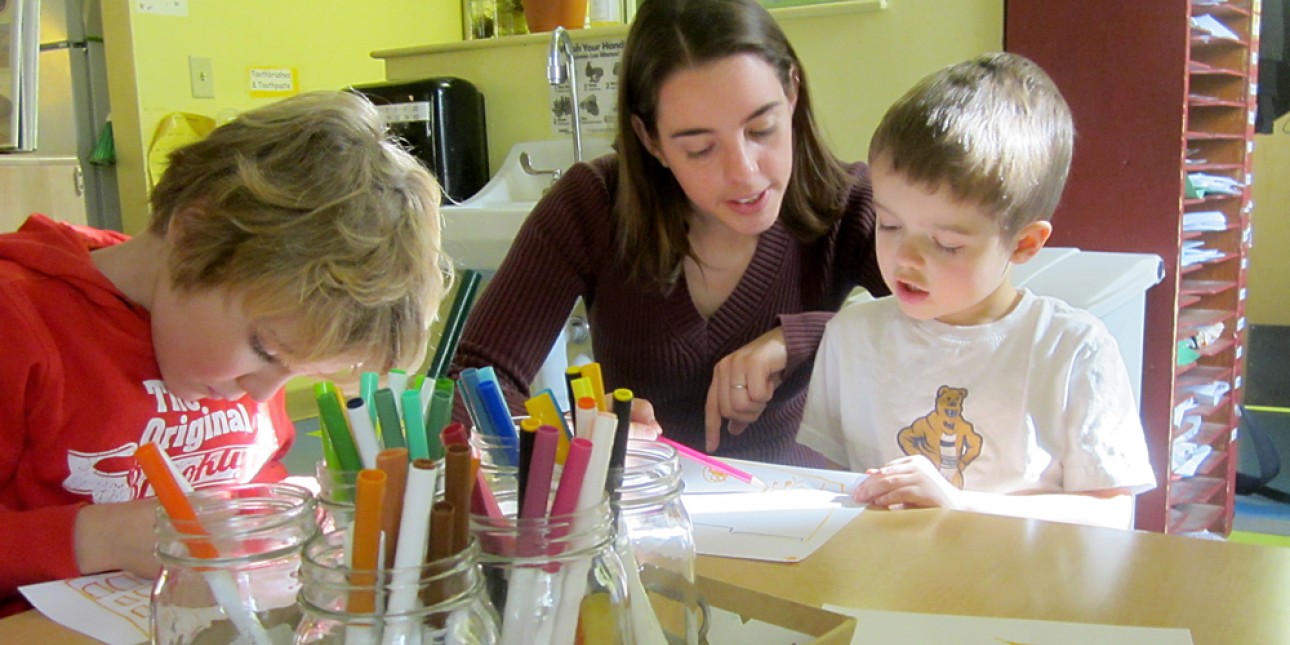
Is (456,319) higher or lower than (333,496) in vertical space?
lower

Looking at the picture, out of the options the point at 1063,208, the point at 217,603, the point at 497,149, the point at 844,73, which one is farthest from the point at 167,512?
the point at 497,149

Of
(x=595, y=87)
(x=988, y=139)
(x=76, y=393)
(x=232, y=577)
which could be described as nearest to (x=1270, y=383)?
(x=595, y=87)

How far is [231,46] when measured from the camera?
3.45 meters

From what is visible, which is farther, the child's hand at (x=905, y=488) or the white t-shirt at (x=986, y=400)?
the white t-shirt at (x=986, y=400)

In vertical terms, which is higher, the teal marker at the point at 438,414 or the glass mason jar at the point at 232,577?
the teal marker at the point at 438,414

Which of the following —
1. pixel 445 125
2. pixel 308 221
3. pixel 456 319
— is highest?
pixel 445 125

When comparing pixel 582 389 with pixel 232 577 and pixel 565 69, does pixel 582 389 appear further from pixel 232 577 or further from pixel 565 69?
pixel 565 69

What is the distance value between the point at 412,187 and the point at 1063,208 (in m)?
1.22

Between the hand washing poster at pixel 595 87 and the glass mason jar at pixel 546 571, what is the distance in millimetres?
2047

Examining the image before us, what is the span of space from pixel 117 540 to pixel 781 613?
1.52ft

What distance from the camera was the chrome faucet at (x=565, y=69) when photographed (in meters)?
2.25

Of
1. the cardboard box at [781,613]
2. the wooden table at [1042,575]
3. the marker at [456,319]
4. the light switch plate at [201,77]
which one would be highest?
the light switch plate at [201,77]

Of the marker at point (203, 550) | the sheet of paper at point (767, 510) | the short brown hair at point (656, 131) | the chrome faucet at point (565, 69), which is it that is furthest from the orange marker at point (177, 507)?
the chrome faucet at point (565, 69)

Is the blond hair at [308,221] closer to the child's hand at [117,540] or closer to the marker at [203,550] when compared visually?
the child's hand at [117,540]
